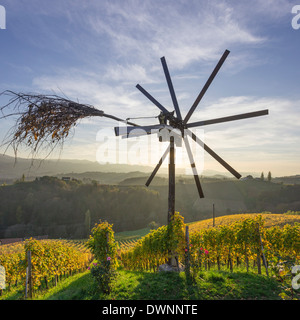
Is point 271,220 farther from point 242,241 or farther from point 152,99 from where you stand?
point 152,99

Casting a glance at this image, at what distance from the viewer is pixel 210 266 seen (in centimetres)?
1673

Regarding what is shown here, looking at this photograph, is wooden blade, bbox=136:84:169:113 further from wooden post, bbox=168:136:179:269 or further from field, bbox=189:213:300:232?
field, bbox=189:213:300:232

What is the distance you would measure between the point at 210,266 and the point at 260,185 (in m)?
122

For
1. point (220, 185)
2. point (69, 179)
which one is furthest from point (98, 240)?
point (69, 179)

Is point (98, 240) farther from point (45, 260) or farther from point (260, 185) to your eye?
point (260, 185)

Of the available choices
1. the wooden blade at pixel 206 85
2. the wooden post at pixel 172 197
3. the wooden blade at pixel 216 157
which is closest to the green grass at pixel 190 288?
the wooden post at pixel 172 197

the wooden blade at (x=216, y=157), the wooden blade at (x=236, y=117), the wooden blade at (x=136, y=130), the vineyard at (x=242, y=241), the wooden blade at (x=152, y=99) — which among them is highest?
the wooden blade at (x=152, y=99)

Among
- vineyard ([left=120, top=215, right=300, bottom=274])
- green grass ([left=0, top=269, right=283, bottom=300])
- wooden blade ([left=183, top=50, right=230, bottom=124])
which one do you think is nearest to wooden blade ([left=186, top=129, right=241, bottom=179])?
wooden blade ([left=183, top=50, right=230, bottom=124])

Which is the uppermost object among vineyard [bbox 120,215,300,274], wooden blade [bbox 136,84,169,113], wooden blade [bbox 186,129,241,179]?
wooden blade [bbox 136,84,169,113]

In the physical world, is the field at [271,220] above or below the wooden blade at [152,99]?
below

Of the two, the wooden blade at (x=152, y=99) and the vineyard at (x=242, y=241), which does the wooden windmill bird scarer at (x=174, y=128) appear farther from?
A: the vineyard at (x=242, y=241)

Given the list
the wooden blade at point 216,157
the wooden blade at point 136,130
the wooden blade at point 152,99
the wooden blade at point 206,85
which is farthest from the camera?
the wooden blade at point 152,99

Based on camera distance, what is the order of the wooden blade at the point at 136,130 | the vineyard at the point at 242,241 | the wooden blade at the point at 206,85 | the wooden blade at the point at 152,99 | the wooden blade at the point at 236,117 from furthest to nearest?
the vineyard at the point at 242,241
the wooden blade at the point at 152,99
the wooden blade at the point at 206,85
the wooden blade at the point at 236,117
the wooden blade at the point at 136,130

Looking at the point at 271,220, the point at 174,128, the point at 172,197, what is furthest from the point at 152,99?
the point at 271,220
